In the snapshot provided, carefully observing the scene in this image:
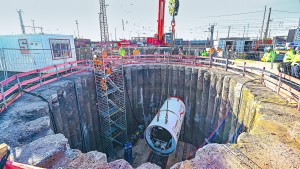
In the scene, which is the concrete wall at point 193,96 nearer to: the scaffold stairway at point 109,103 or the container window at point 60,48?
the scaffold stairway at point 109,103

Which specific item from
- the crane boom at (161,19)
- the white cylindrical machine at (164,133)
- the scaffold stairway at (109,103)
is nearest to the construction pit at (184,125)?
the scaffold stairway at (109,103)

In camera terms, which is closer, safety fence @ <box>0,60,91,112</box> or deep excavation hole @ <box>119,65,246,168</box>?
safety fence @ <box>0,60,91,112</box>

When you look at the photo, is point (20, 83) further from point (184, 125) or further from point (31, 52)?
point (184, 125)

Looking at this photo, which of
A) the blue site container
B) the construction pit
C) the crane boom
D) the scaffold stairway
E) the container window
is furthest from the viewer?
the crane boom

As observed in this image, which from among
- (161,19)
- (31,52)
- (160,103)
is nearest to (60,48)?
(31,52)

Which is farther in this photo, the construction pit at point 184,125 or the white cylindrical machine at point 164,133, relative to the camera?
the white cylindrical machine at point 164,133

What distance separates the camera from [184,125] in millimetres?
11703

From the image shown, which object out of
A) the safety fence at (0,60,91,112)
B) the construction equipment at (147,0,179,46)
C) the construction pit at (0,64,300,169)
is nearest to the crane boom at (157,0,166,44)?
the construction equipment at (147,0,179,46)

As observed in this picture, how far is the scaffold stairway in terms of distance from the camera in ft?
31.7

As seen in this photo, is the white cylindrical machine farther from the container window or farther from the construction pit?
the container window

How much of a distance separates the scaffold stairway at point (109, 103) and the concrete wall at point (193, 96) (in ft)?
2.68

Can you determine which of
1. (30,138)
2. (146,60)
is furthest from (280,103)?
(146,60)

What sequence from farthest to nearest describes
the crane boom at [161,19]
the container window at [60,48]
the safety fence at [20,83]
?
the crane boom at [161,19] < the container window at [60,48] < the safety fence at [20,83]

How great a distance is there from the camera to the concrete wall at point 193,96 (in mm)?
7939
